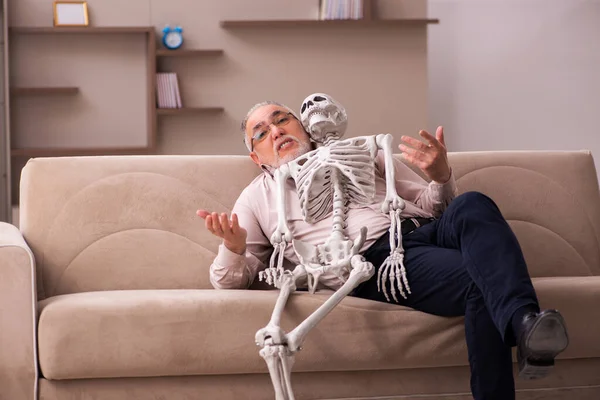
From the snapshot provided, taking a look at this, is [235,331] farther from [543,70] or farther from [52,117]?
[543,70]

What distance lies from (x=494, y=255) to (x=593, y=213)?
3.46 ft

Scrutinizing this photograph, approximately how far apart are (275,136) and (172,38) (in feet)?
9.63

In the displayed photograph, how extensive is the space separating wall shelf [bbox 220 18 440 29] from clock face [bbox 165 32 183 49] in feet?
0.94

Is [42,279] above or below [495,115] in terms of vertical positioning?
below

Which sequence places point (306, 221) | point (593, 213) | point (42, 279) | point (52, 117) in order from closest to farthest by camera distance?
point (306, 221)
point (42, 279)
point (593, 213)
point (52, 117)

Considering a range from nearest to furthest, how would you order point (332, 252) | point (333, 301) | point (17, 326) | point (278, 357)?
point (278, 357)
point (333, 301)
point (17, 326)
point (332, 252)

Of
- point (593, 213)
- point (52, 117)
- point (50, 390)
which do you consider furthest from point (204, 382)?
point (52, 117)

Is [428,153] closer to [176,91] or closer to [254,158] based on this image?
[254,158]

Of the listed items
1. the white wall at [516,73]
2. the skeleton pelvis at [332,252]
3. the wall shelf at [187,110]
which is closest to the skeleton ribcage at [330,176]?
the skeleton pelvis at [332,252]

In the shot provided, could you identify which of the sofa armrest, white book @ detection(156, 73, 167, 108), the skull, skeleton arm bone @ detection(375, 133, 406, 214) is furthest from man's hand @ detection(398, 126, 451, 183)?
white book @ detection(156, 73, 167, 108)

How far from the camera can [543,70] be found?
20.5 ft

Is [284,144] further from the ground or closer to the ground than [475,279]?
further from the ground

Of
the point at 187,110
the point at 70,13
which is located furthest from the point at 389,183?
the point at 70,13

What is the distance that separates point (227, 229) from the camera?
7.01 ft
